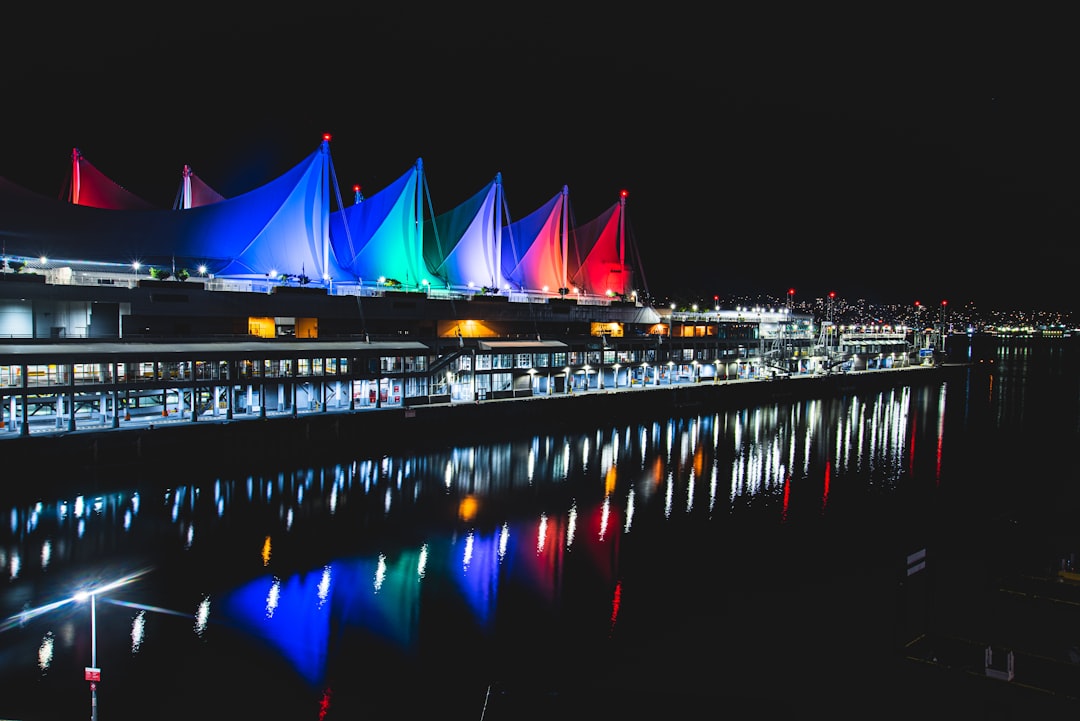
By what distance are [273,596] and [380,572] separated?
6.38ft

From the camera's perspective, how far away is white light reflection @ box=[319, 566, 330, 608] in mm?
11219

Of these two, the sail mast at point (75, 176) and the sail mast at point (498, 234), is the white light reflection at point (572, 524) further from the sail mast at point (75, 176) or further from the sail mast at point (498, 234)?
the sail mast at point (75, 176)

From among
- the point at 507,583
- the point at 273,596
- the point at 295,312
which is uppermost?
the point at 295,312

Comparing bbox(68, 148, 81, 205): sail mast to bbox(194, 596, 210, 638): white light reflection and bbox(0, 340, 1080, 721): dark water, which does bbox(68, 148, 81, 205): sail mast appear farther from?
bbox(194, 596, 210, 638): white light reflection

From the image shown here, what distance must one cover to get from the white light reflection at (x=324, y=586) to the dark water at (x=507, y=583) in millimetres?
49

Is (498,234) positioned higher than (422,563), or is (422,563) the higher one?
(498,234)

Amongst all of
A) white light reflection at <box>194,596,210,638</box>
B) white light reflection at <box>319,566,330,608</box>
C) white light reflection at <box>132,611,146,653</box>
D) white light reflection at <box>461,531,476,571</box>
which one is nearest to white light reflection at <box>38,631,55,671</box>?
white light reflection at <box>132,611,146,653</box>

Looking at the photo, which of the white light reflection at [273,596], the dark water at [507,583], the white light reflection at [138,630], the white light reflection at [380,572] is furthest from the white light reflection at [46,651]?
the white light reflection at [380,572]

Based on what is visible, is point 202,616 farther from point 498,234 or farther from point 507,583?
point 498,234

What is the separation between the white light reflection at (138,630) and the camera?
947 cm

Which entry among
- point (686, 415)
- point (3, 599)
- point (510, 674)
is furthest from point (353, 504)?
point (686, 415)

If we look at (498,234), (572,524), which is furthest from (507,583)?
(498,234)

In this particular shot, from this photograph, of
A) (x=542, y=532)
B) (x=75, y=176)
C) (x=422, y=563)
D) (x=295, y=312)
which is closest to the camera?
(x=422, y=563)

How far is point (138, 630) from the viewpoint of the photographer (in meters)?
9.86
